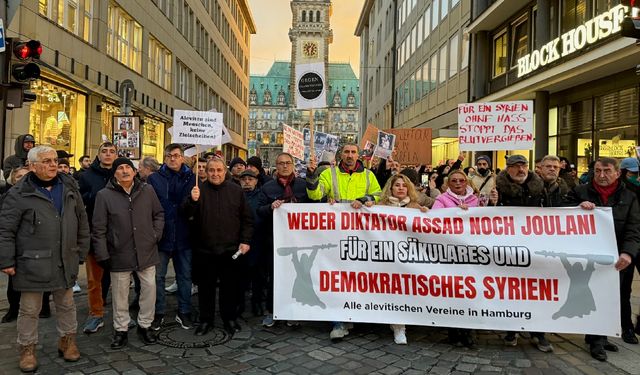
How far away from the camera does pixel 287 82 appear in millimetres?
167875

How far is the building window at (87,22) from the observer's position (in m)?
16.8

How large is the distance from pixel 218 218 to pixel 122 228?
1.04m

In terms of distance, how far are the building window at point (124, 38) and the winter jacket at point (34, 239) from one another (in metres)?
16.1

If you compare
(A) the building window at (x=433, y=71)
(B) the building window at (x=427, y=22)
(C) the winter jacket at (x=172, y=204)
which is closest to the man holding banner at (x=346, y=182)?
(C) the winter jacket at (x=172, y=204)

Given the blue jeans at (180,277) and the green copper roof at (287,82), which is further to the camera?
the green copper roof at (287,82)

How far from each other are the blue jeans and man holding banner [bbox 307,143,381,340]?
5.65ft

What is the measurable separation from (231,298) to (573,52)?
1195cm

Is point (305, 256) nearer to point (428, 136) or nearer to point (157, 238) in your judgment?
point (157, 238)

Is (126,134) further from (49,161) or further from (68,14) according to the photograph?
(68,14)

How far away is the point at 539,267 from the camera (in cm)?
532

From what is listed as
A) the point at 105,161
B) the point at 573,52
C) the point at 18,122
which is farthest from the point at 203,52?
the point at 105,161

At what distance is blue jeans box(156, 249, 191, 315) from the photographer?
606 cm

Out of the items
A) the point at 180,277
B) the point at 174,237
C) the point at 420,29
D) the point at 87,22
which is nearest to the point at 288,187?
the point at 174,237

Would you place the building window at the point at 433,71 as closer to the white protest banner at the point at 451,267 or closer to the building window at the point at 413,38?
the building window at the point at 413,38
